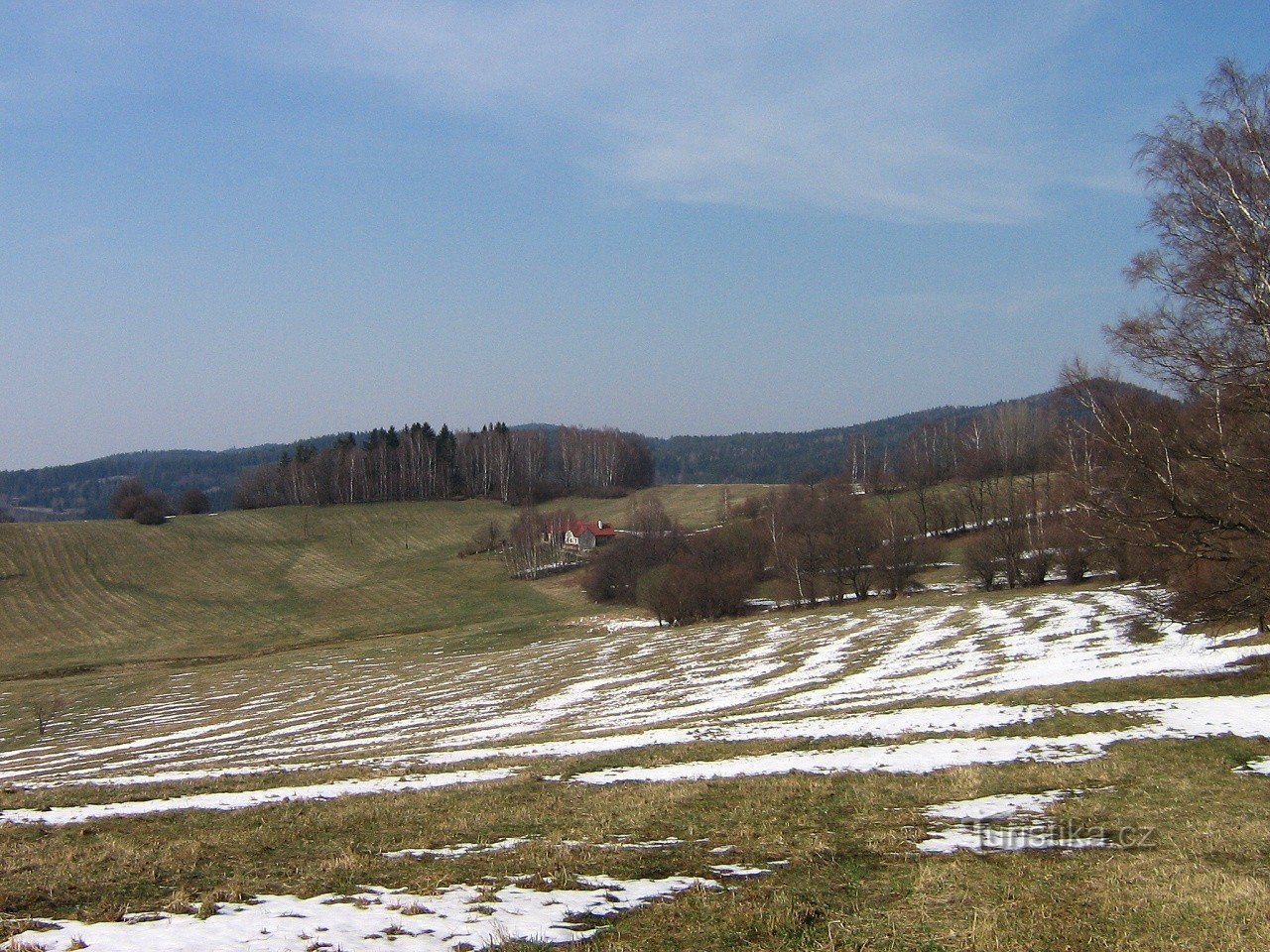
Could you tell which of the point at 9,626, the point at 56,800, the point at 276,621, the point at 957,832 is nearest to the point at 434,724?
the point at 56,800

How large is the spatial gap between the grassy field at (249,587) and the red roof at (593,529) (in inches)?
247

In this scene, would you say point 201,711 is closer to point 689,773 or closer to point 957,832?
point 689,773

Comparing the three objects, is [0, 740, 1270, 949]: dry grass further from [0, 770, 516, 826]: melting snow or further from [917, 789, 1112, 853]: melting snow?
[0, 770, 516, 826]: melting snow

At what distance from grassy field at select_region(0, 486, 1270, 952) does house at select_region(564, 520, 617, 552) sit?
207ft

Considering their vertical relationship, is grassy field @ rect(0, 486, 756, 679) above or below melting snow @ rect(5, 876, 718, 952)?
below

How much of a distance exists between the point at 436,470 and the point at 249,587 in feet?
211

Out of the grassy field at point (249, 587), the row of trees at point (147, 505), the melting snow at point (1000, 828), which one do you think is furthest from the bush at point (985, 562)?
the row of trees at point (147, 505)

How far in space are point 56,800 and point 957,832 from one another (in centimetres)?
1478

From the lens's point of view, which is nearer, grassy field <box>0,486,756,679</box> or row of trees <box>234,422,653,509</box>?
grassy field <box>0,486,756,679</box>

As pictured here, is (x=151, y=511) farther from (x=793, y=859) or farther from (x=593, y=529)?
(x=793, y=859)

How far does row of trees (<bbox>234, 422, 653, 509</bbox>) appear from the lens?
151125mm

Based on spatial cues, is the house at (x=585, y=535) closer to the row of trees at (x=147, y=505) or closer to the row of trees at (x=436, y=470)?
the row of trees at (x=436, y=470)

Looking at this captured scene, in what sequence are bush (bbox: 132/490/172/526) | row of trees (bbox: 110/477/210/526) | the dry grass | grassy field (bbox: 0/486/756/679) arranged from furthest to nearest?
row of trees (bbox: 110/477/210/526) → bush (bbox: 132/490/172/526) → grassy field (bbox: 0/486/756/679) → the dry grass

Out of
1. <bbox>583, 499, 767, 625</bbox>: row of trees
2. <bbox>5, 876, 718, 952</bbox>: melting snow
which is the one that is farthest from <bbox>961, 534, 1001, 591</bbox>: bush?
Answer: <bbox>5, 876, 718, 952</bbox>: melting snow
